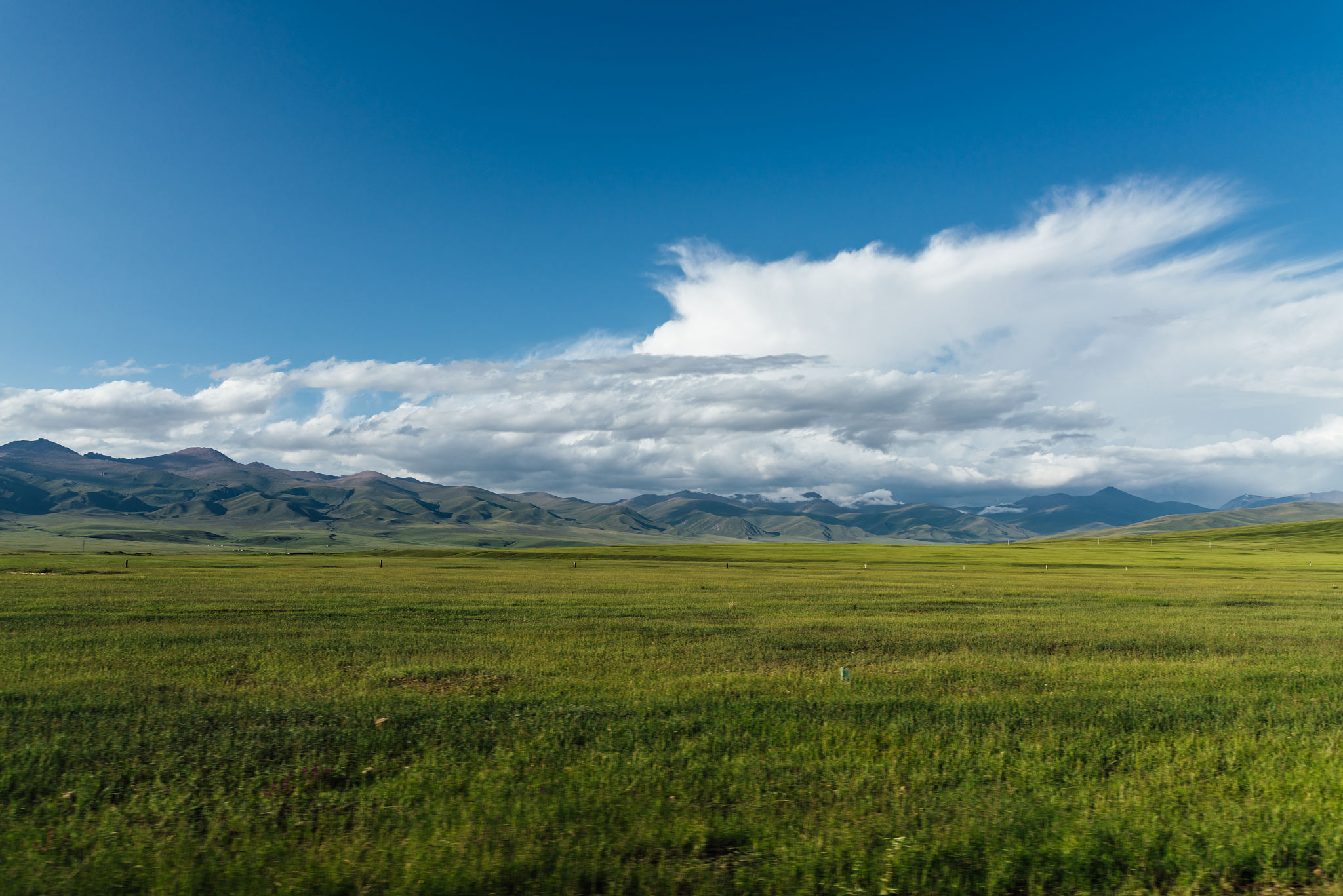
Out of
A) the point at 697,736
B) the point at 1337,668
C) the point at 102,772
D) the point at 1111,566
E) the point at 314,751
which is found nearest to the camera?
the point at 102,772

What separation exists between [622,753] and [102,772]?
6897 millimetres

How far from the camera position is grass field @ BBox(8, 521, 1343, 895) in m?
7.47

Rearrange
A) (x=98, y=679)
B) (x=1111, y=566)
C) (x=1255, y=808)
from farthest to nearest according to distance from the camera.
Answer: (x=1111, y=566)
(x=98, y=679)
(x=1255, y=808)

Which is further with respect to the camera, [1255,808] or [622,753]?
[622,753]

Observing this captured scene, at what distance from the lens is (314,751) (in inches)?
421

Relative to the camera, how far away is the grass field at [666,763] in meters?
7.47

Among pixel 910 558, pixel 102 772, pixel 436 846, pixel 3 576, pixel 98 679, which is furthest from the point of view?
pixel 910 558

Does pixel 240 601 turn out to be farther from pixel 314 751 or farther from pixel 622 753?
pixel 622 753

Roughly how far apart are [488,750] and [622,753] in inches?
79.5

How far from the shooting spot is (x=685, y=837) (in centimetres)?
A: 804

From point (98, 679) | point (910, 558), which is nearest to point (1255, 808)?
point (98, 679)

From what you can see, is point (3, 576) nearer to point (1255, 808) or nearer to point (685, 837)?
point (685, 837)

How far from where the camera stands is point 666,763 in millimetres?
10500

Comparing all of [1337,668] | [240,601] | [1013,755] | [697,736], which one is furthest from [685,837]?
[240,601]
